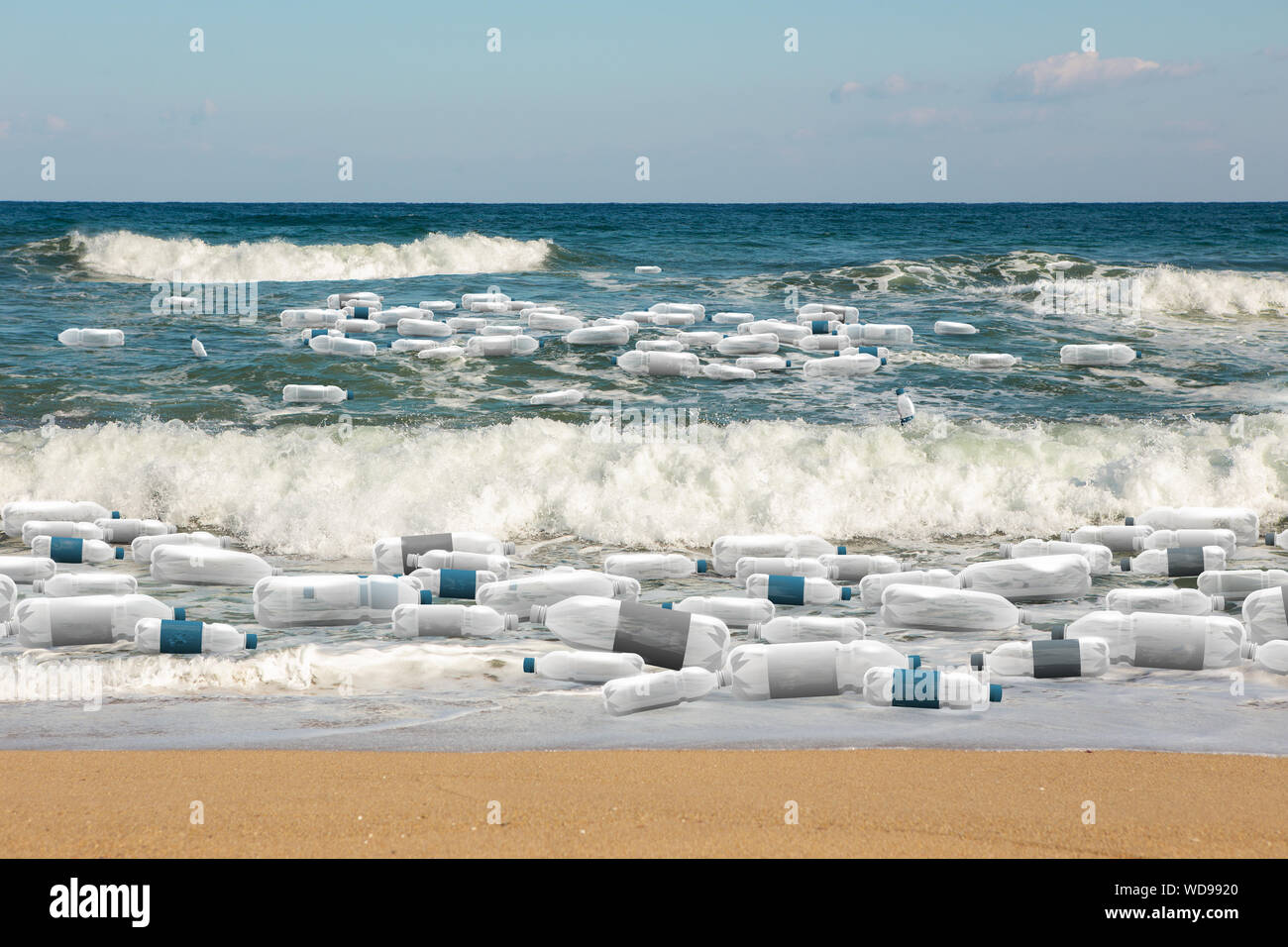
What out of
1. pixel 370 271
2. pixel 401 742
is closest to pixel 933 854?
pixel 401 742

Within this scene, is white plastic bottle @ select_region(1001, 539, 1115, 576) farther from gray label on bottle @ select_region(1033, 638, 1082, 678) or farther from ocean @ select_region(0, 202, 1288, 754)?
gray label on bottle @ select_region(1033, 638, 1082, 678)

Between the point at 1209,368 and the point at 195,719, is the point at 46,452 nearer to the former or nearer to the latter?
the point at 195,719

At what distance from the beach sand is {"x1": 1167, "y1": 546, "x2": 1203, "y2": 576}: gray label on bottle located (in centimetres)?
261

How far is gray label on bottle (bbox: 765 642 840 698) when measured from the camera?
161 inches

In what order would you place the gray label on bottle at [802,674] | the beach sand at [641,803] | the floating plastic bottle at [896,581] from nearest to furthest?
the beach sand at [641,803] → the gray label on bottle at [802,674] → the floating plastic bottle at [896,581]

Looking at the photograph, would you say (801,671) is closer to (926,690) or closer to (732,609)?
(926,690)

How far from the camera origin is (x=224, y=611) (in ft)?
17.3

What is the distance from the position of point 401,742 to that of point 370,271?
80.5 feet

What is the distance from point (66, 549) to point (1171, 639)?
18.6 ft

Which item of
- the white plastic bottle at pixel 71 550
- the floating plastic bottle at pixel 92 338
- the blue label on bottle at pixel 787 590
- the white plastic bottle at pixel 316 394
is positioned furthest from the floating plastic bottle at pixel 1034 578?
the floating plastic bottle at pixel 92 338

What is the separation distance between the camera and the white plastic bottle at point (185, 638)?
4.48 m

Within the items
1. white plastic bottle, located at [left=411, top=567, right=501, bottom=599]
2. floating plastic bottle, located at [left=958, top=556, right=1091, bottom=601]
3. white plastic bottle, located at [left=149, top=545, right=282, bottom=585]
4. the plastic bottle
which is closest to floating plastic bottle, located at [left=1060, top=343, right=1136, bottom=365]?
the plastic bottle

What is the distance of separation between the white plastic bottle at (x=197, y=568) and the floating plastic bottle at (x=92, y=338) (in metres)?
8.06

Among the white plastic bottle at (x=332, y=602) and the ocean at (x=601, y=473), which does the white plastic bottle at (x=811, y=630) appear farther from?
the white plastic bottle at (x=332, y=602)
